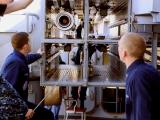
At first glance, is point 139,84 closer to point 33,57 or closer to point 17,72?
point 17,72

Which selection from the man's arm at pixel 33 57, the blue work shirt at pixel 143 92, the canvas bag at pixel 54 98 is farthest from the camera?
the canvas bag at pixel 54 98

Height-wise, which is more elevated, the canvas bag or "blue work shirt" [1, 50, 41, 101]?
"blue work shirt" [1, 50, 41, 101]

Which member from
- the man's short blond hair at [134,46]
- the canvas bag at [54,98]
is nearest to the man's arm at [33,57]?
the canvas bag at [54,98]

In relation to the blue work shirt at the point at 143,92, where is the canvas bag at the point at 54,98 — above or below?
below

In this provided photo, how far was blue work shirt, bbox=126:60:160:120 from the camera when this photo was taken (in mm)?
3211

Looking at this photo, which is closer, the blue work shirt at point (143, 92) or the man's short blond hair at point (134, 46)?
the blue work shirt at point (143, 92)

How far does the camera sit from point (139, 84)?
3219mm

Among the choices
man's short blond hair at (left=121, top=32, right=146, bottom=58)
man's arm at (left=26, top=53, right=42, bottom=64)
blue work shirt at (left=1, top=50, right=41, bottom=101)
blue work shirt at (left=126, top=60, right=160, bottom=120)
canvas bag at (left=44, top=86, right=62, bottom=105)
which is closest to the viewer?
blue work shirt at (left=126, top=60, right=160, bottom=120)

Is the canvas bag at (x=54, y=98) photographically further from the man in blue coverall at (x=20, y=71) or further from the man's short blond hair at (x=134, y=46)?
the man's short blond hair at (x=134, y=46)

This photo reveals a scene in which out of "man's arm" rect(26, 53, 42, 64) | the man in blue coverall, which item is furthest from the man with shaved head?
"man's arm" rect(26, 53, 42, 64)

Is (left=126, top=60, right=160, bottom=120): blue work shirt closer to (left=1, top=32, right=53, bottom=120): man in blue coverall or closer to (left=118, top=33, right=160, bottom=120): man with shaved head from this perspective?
(left=118, top=33, right=160, bottom=120): man with shaved head

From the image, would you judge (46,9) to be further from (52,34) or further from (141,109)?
(141,109)

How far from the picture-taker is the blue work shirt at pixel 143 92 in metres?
3.21

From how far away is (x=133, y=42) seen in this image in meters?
3.37
